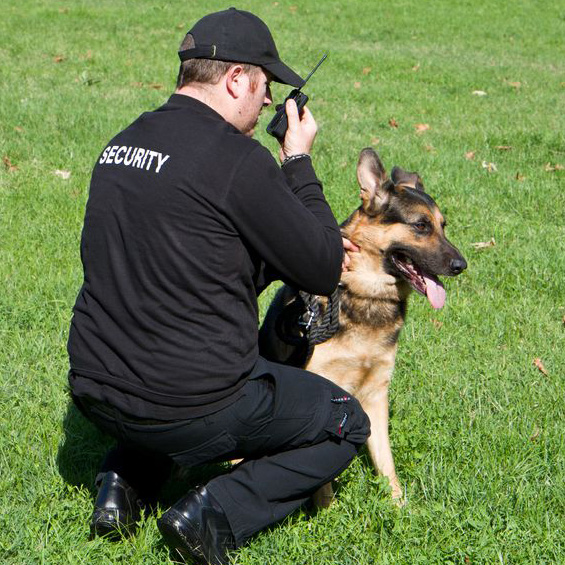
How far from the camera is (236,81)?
275cm

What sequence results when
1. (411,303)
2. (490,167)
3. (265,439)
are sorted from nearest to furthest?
(265,439), (411,303), (490,167)

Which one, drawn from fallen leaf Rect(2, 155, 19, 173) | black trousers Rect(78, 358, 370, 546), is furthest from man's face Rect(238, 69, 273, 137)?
fallen leaf Rect(2, 155, 19, 173)

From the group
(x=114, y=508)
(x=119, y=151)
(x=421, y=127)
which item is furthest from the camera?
(x=421, y=127)

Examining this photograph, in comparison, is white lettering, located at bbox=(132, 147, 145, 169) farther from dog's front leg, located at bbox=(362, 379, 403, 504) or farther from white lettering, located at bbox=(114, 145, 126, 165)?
dog's front leg, located at bbox=(362, 379, 403, 504)

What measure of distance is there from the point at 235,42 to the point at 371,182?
1.38 meters

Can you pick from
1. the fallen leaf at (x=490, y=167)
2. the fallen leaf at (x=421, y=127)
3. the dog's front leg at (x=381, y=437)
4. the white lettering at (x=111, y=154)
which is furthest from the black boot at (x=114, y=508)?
the fallen leaf at (x=421, y=127)

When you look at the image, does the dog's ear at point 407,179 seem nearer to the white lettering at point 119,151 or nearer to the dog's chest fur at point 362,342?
the dog's chest fur at point 362,342

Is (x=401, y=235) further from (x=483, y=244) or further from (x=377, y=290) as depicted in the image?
(x=483, y=244)

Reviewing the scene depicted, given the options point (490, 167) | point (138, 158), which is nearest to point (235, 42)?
point (138, 158)

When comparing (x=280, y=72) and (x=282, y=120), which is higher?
(x=280, y=72)

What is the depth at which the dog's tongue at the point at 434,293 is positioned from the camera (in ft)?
12.4

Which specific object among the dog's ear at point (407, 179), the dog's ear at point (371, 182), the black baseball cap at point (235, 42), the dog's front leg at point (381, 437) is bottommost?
the dog's front leg at point (381, 437)

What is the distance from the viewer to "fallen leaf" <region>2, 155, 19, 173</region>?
745 centimetres

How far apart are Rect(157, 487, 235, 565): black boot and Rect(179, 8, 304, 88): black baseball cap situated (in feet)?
5.05
